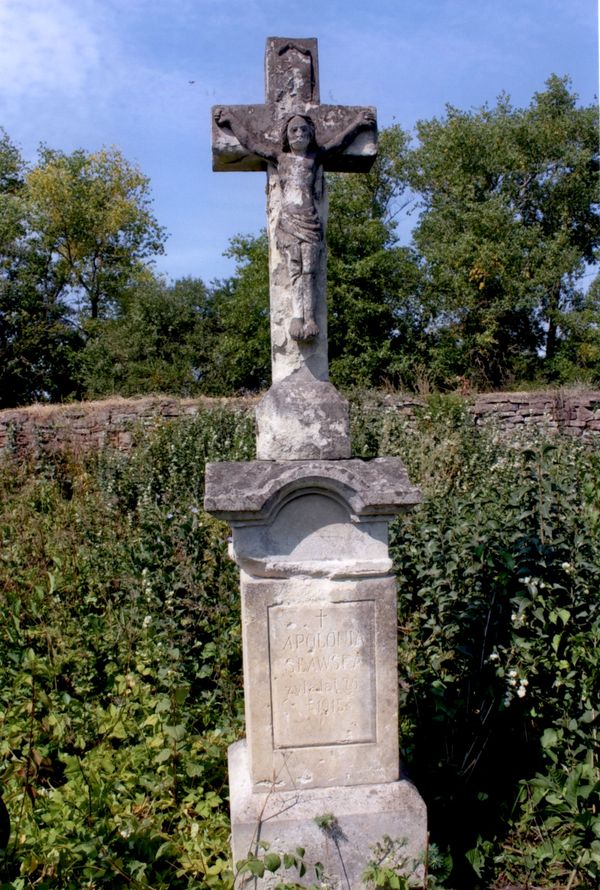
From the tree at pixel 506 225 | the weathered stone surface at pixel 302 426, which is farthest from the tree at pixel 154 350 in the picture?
the weathered stone surface at pixel 302 426

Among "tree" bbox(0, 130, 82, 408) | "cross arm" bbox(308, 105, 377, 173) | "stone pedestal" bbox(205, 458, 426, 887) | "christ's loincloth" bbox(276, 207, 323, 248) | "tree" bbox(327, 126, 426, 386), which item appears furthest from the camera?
"tree" bbox(0, 130, 82, 408)

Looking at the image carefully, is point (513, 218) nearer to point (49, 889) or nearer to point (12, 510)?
point (12, 510)

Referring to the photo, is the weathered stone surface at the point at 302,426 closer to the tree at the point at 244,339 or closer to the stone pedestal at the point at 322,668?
the stone pedestal at the point at 322,668

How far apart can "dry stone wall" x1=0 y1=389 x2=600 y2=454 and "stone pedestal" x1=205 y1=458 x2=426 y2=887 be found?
757 cm

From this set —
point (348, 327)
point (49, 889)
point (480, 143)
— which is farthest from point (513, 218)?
point (49, 889)

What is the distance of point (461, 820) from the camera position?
3504 mm

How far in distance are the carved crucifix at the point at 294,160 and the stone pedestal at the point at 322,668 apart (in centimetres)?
55

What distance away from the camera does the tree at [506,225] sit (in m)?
21.4

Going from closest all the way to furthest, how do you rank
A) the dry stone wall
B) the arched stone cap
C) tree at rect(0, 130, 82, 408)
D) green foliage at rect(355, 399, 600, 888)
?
the arched stone cap → green foliage at rect(355, 399, 600, 888) → the dry stone wall → tree at rect(0, 130, 82, 408)

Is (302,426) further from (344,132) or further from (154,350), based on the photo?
(154,350)

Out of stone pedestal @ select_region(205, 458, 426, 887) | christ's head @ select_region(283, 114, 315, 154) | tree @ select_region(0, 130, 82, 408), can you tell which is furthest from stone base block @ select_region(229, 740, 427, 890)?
tree @ select_region(0, 130, 82, 408)

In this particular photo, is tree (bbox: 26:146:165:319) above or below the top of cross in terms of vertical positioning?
above

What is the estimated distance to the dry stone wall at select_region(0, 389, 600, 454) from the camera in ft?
35.0

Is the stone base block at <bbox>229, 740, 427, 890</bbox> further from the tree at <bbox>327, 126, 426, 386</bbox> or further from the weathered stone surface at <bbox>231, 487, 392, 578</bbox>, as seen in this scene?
the tree at <bbox>327, 126, 426, 386</bbox>
